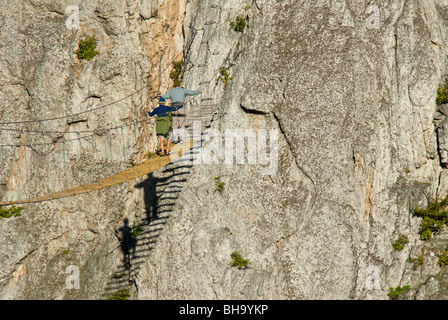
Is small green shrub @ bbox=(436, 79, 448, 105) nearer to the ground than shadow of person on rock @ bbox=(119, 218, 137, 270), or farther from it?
farther from it

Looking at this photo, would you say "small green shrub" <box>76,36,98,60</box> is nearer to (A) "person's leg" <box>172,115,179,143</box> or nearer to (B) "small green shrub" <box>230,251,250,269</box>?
(A) "person's leg" <box>172,115,179,143</box>

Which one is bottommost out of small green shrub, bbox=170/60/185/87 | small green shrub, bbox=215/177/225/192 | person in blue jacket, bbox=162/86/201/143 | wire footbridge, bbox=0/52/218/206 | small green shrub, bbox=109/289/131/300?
small green shrub, bbox=109/289/131/300

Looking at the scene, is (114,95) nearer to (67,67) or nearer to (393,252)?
(67,67)

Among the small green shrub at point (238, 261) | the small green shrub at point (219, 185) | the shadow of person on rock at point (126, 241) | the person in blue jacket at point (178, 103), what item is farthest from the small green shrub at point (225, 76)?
the shadow of person on rock at point (126, 241)

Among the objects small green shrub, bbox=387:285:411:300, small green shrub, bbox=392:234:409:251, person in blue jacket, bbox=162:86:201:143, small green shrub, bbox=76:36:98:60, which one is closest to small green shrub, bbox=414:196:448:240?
small green shrub, bbox=392:234:409:251

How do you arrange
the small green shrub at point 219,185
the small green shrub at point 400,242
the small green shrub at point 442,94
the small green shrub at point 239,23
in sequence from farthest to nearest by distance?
the small green shrub at point 239,23
the small green shrub at point 219,185
the small green shrub at point 442,94
the small green shrub at point 400,242

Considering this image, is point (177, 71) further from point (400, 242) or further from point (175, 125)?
point (400, 242)

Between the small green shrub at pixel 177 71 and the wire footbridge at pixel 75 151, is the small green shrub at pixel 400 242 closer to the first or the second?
the wire footbridge at pixel 75 151
